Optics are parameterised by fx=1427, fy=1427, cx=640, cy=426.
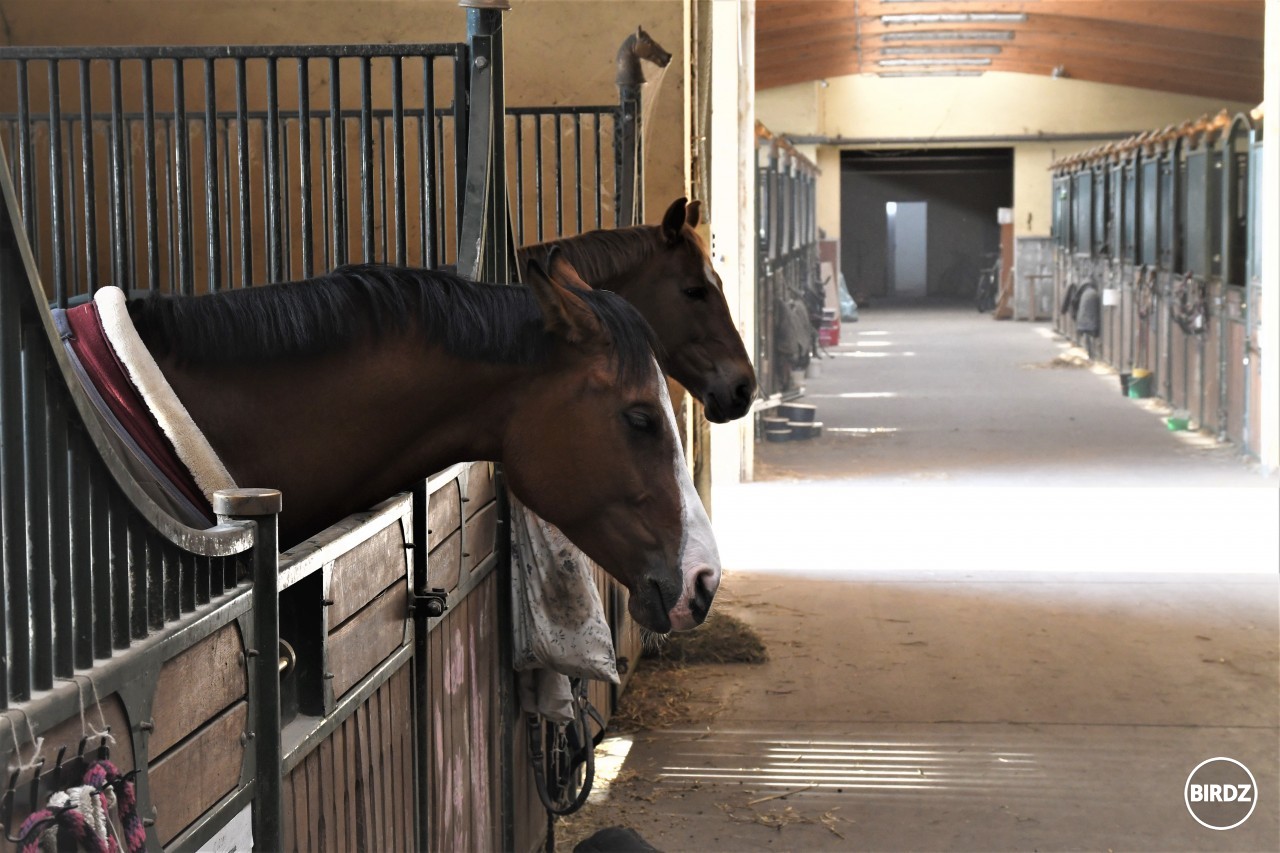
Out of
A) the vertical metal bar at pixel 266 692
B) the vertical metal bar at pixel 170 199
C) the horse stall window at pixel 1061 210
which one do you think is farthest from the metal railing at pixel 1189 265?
the vertical metal bar at pixel 266 692

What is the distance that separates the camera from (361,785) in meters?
1.75

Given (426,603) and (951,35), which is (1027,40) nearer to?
(951,35)

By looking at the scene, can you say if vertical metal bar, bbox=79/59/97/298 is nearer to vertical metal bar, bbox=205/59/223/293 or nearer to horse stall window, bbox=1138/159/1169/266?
vertical metal bar, bbox=205/59/223/293

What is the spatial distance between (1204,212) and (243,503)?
29.5 feet

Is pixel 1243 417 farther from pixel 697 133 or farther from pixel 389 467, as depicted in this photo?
pixel 389 467

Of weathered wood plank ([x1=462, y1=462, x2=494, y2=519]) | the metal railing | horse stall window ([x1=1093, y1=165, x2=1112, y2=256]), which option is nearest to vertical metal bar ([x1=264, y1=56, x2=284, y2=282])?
weathered wood plank ([x1=462, y1=462, x2=494, y2=519])

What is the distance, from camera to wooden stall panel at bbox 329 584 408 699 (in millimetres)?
1659

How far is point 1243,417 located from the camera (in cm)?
833

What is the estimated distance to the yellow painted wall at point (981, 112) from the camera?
2002cm

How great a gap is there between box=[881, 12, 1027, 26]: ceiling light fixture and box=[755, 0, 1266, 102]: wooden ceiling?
1cm

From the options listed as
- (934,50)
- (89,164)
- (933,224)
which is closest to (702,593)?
(89,164)

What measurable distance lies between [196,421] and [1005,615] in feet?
12.3

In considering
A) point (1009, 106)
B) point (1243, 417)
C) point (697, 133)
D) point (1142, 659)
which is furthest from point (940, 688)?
point (1009, 106)

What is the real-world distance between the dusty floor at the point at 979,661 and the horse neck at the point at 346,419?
1.47 meters
